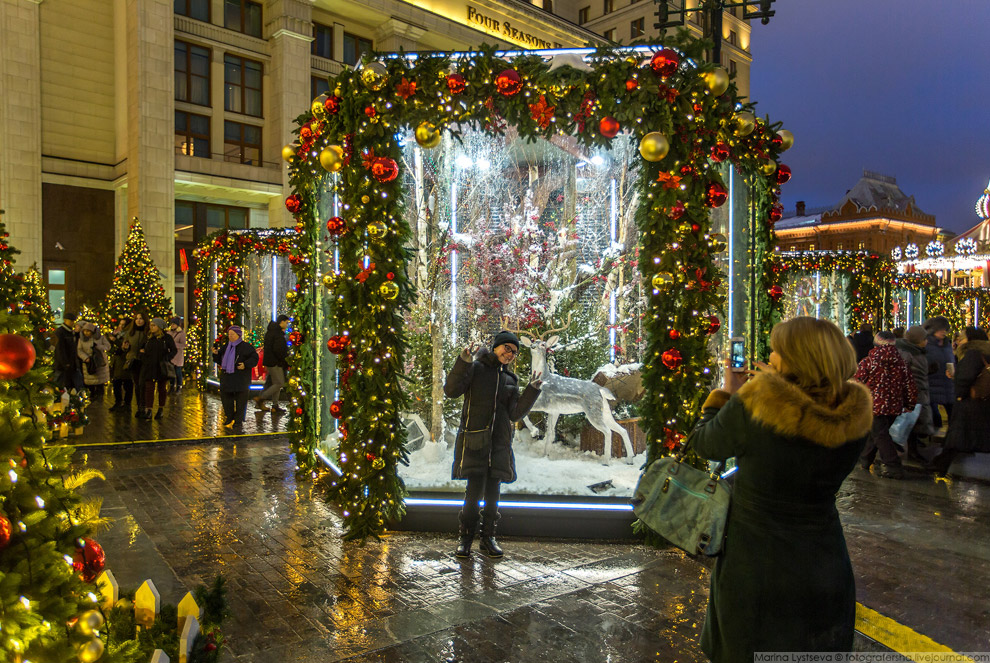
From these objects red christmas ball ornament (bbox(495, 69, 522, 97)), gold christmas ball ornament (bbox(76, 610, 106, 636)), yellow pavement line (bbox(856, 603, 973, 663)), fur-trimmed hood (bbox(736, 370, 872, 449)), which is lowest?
yellow pavement line (bbox(856, 603, 973, 663))

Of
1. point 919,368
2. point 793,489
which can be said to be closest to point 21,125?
point 919,368

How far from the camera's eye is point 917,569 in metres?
5.42

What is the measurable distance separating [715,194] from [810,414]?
12.3 feet

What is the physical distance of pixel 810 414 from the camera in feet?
8.02

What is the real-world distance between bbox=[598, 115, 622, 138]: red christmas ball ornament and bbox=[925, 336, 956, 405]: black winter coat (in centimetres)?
668

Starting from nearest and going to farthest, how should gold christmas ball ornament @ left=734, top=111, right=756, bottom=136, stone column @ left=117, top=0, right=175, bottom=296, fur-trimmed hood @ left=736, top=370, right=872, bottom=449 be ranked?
fur-trimmed hood @ left=736, top=370, right=872, bottom=449 < gold christmas ball ornament @ left=734, top=111, right=756, bottom=136 < stone column @ left=117, top=0, right=175, bottom=296

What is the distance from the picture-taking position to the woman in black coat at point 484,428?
5.52m

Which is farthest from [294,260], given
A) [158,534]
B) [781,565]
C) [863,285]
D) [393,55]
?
[863,285]

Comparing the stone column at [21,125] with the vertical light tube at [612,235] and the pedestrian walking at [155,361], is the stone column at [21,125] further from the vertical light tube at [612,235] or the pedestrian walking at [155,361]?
the vertical light tube at [612,235]

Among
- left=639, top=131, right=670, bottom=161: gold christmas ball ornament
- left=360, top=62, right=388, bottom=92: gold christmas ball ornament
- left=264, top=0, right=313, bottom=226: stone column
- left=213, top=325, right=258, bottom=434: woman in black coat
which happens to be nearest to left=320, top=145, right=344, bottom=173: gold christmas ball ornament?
left=360, top=62, right=388, bottom=92: gold christmas ball ornament

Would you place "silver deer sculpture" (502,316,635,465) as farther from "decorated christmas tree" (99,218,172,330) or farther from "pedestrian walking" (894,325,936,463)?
"decorated christmas tree" (99,218,172,330)

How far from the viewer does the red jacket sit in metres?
8.41

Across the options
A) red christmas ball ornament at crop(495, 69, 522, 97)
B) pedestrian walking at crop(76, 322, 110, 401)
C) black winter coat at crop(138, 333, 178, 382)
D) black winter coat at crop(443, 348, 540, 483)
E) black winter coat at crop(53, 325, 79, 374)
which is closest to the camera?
black winter coat at crop(443, 348, 540, 483)

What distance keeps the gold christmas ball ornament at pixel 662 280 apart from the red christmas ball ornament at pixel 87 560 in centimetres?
452
